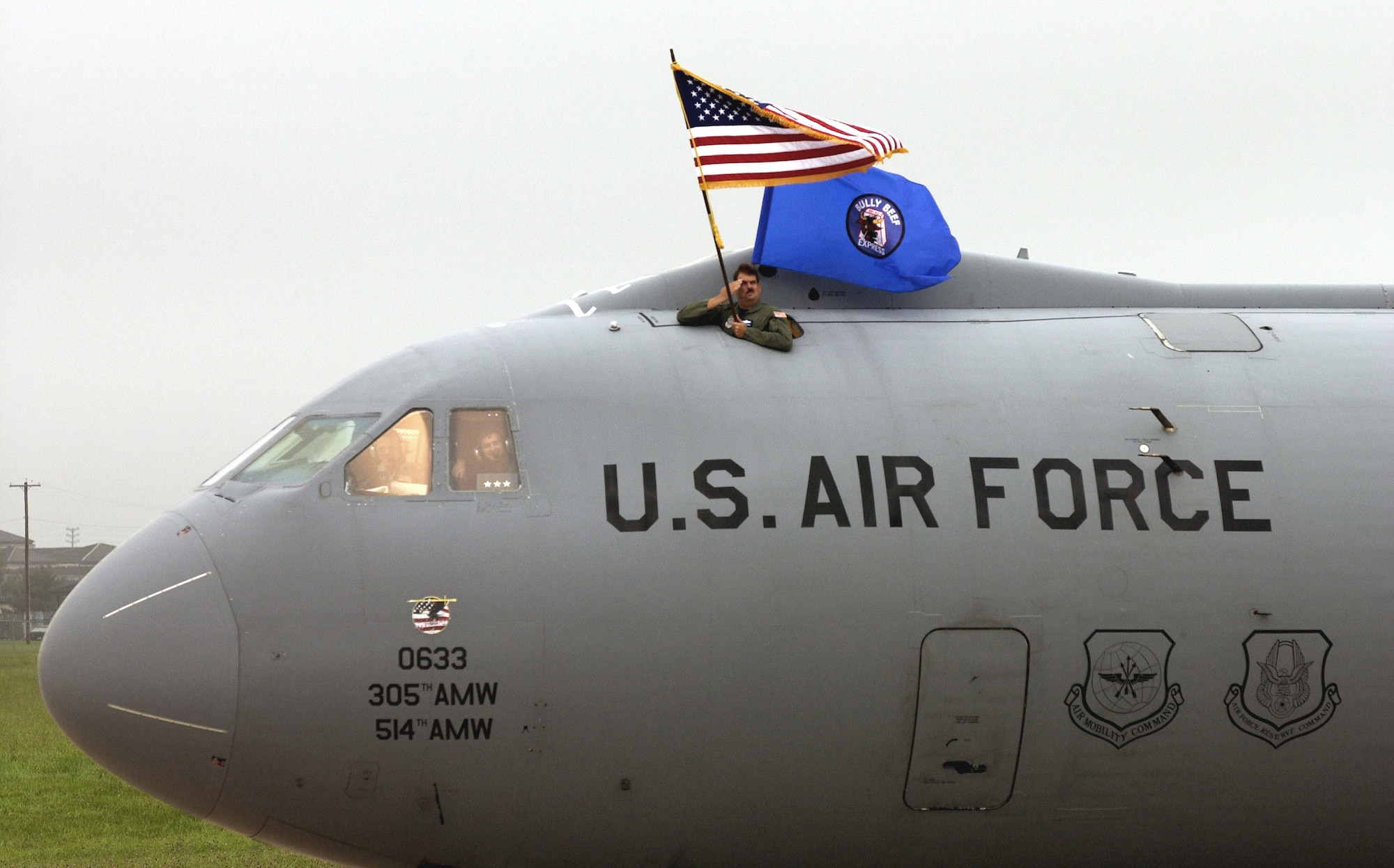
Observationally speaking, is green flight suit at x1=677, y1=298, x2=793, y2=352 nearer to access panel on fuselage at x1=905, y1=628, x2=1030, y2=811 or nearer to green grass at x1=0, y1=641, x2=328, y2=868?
access panel on fuselage at x1=905, y1=628, x2=1030, y2=811

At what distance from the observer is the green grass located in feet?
51.0

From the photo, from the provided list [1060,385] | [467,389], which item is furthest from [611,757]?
[1060,385]

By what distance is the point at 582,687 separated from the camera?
823 cm

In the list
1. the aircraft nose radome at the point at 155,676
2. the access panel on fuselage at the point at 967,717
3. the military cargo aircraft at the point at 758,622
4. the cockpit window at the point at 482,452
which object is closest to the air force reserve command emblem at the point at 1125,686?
the military cargo aircraft at the point at 758,622

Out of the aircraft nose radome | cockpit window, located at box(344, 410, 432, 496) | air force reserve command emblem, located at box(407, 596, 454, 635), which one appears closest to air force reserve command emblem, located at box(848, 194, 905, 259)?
cockpit window, located at box(344, 410, 432, 496)

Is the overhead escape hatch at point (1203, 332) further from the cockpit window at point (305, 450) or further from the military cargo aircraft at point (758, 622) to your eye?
the cockpit window at point (305, 450)

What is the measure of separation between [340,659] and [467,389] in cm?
191

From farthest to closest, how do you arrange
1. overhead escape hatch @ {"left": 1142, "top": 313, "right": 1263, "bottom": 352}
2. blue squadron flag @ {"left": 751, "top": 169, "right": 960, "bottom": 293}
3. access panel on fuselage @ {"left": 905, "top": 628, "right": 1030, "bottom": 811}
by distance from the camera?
blue squadron flag @ {"left": 751, "top": 169, "right": 960, "bottom": 293}, overhead escape hatch @ {"left": 1142, "top": 313, "right": 1263, "bottom": 352}, access panel on fuselage @ {"left": 905, "top": 628, "right": 1030, "bottom": 811}

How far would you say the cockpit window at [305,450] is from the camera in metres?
8.70

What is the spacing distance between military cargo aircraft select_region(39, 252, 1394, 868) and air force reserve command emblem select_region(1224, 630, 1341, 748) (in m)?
0.02

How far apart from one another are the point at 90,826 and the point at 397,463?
39.6ft

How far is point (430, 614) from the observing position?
8.17 meters

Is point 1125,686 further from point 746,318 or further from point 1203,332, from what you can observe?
point 746,318

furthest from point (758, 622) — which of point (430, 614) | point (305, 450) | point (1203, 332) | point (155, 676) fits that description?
point (1203, 332)
